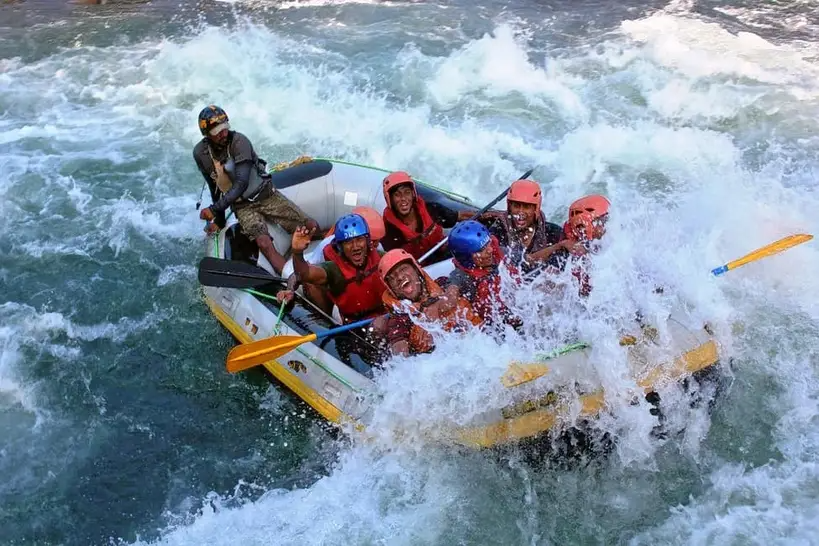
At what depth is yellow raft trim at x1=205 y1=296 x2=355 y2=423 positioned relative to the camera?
16.5ft

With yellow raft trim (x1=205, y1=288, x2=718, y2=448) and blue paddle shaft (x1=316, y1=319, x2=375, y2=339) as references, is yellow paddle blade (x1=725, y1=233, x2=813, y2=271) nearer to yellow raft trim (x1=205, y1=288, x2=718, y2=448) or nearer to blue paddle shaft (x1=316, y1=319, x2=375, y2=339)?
yellow raft trim (x1=205, y1=288, x2=718, y2=448)

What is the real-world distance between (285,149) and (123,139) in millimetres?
2247

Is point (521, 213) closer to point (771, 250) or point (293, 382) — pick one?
point (771, 250)

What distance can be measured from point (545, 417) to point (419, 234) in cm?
183

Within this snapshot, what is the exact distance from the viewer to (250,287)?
5707mm

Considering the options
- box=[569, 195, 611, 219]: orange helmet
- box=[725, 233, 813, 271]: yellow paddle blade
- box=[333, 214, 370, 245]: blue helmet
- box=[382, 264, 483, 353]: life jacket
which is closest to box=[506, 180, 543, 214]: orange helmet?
box=[569, 195, 611, 219]: orange helmet

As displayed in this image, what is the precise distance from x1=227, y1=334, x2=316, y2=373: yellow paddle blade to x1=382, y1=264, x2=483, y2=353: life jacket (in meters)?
0.66

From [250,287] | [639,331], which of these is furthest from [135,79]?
[639,331]

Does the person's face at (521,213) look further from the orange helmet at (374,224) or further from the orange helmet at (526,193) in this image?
the orange helmet at (374,224)

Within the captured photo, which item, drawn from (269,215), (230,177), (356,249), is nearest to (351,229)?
(356,249)

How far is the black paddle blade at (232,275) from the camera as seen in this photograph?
5.69 meters

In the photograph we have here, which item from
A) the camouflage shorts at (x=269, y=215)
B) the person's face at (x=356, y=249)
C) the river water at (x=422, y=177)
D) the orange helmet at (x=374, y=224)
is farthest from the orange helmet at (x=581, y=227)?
the camouflage shorts at (x=269, y=215)

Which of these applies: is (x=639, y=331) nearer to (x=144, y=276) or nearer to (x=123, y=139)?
(x=144, y=276)

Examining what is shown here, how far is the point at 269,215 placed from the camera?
6324mm
